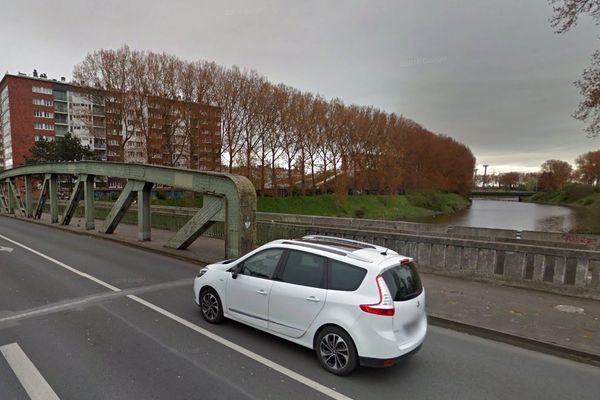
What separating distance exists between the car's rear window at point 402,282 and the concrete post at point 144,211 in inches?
432

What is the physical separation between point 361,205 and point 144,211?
4420 centimetres

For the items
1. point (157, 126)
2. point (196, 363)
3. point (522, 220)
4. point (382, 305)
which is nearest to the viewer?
point (382, 305)

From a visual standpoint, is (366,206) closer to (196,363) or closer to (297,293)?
(297,293)

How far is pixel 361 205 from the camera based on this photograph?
53.9 meters

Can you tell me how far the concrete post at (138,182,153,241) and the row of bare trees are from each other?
23715 mm

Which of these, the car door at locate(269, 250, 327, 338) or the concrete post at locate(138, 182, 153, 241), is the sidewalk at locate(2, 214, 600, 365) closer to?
the car door at locate(269, 250, 327, 338)

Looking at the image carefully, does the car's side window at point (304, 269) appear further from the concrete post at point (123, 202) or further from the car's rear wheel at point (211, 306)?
the concrete post at point (123, 202)

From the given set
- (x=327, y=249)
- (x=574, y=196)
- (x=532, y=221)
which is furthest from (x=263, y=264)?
(x=574, y=196)

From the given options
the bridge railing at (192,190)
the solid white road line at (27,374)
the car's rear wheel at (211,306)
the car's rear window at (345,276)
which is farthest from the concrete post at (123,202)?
the car's rear window at (345,276)

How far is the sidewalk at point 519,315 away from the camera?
4746mm

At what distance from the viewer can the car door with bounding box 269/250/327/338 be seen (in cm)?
405

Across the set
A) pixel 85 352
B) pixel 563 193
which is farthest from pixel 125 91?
pixel 563 193

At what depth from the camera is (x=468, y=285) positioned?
757 centimetres

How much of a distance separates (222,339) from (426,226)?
1186cm
